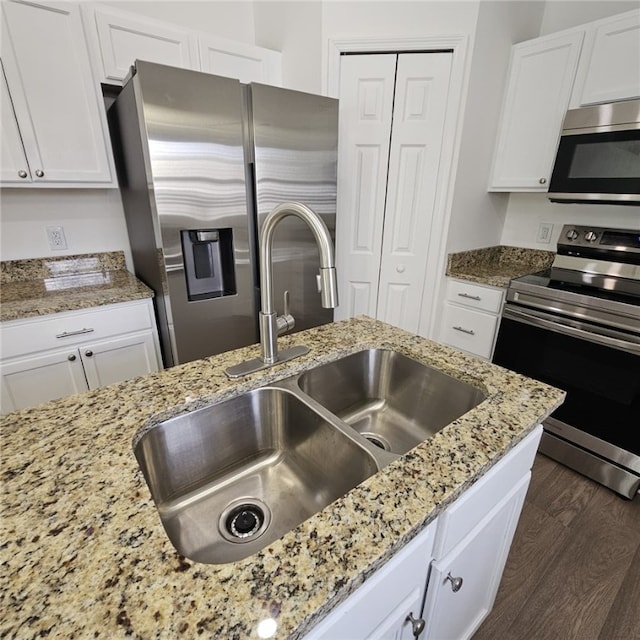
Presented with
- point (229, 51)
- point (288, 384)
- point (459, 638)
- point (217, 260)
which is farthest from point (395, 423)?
point (229, 51)

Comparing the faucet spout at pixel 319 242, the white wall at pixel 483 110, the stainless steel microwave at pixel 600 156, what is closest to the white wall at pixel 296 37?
the white wall at pixel 483 110

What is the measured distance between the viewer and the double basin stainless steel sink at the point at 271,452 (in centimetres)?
75

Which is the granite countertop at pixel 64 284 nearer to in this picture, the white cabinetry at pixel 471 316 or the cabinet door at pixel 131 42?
the cabinet door at pixel 131 42

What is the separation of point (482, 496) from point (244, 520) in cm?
53

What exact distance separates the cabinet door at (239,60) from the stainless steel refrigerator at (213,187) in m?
0.53

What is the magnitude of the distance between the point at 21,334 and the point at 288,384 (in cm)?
135

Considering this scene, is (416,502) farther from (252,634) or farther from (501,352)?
(501,352)

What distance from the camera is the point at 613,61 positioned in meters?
1.72

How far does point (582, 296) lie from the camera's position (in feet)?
5.64

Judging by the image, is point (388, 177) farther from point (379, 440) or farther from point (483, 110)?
point (379, 440)

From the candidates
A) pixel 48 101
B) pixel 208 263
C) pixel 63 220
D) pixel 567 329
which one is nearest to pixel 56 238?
pixel 63 220

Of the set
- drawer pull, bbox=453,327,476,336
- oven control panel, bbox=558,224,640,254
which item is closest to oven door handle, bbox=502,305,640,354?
drawer pull, bbox=453,327,476,336

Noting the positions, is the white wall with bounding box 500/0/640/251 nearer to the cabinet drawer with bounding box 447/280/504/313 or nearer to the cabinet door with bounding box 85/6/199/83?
the cabinet drawer with bounding box 447/280/504/313

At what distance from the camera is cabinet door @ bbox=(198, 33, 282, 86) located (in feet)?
6.08
